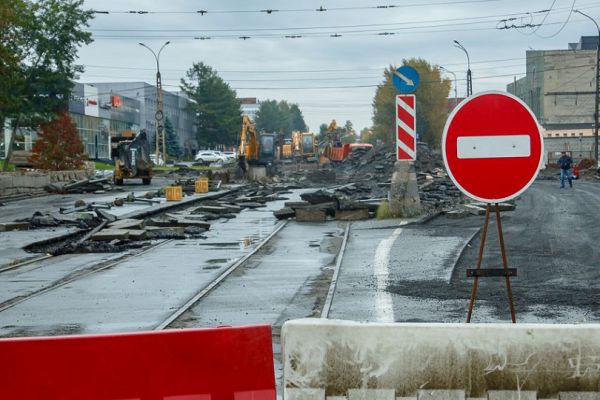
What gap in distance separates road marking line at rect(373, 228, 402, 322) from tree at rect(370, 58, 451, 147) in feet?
287

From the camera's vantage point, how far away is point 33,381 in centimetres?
434

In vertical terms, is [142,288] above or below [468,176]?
below

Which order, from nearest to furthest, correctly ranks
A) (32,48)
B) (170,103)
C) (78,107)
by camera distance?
(32,48), (78,107), (170,103)

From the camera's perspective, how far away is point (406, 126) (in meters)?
20.1

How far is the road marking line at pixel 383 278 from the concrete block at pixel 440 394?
5286 millimetres

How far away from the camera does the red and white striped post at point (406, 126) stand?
65.4 ft

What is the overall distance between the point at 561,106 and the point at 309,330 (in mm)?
115044

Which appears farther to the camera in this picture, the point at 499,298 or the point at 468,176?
the point at 499,298

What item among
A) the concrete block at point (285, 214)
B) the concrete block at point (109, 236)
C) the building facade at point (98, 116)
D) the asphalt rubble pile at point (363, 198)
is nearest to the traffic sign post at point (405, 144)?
the asphalt rubble pile at point (363, 198)

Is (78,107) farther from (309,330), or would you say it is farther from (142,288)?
(309,330)

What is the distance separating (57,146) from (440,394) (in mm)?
51742

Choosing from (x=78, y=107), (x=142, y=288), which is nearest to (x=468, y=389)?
(x=142, y=288)

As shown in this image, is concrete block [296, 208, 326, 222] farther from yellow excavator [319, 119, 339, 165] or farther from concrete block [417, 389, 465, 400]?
yellow excavator [319, 119, 339, 165]

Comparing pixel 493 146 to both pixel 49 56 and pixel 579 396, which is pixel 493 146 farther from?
pixel 49 56
